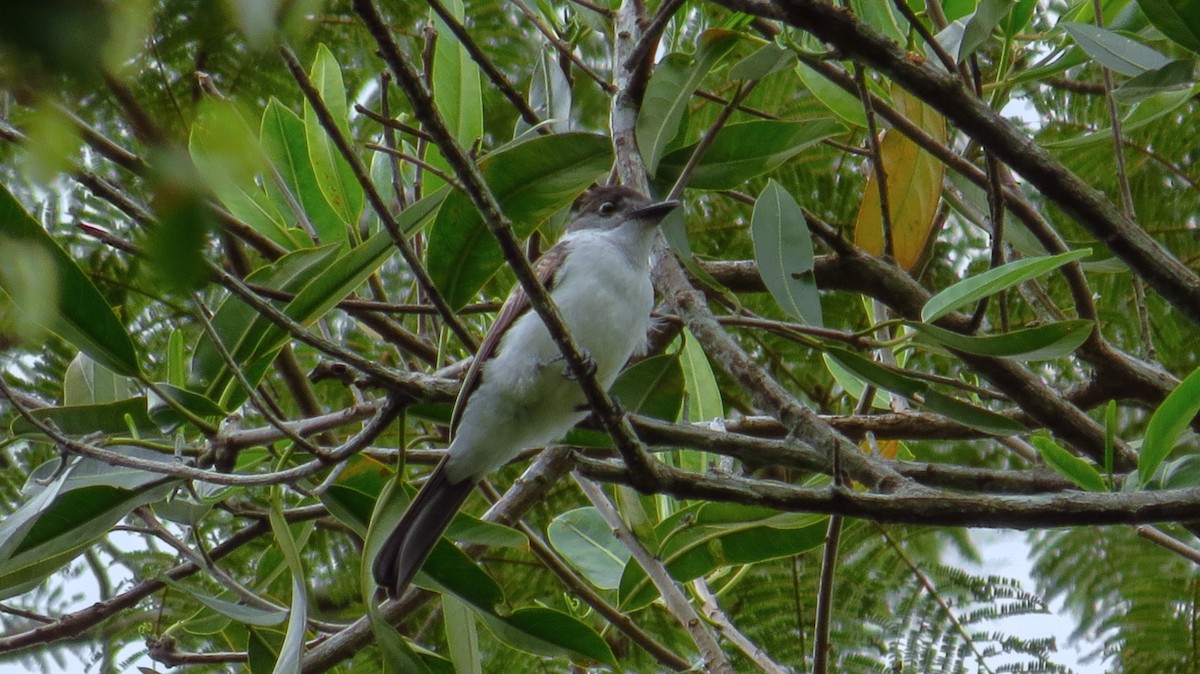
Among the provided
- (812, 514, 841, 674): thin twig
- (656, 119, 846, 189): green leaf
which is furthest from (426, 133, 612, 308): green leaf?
(812, 514, 841, 674): thin twig

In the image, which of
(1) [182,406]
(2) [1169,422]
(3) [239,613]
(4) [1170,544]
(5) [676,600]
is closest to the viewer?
(2) [1169,422]

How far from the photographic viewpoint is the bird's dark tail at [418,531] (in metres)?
2.86

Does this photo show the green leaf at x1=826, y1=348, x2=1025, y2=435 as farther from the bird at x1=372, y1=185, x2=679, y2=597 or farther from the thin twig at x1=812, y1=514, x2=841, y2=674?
the bird at x1=372, y1=185, x2=679, y2=597

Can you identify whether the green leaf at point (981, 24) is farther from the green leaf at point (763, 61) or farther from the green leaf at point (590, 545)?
the green leaf at point (590, 545)

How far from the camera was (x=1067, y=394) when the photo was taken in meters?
3.63

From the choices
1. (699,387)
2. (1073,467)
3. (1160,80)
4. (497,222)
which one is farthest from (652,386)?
(1160,80)

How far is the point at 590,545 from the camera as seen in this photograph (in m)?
3.82

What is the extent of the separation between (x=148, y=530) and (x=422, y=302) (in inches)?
47.0

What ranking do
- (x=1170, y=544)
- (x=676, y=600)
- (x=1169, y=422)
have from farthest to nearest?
(x=1170, y=544) < (x=676, y=600) < (x=1169, y=422)

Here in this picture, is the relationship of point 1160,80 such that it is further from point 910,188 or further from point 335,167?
point 335,167

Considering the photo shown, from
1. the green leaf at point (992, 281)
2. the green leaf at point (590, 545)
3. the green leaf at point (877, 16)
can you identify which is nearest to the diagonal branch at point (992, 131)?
the green leaf at point (992, 281)

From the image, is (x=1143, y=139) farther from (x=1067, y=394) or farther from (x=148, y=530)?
(x=148, y=530)

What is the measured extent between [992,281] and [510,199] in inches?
46.4

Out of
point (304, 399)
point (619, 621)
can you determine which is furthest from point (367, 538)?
point (304, 399)
